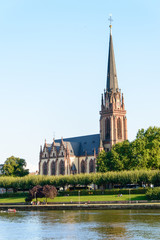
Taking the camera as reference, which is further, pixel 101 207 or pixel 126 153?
pixel 126 153

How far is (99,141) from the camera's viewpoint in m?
170

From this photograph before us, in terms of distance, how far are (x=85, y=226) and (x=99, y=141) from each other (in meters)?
95.9

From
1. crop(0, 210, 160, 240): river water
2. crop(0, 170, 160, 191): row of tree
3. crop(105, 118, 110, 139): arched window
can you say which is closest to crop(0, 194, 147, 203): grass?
crop(0, 170, 160, 191): row of tree

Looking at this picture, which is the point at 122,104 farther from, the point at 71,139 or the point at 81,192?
the point at 81,192

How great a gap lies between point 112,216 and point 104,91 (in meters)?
89.7

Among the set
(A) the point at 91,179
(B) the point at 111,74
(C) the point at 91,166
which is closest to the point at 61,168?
(C) the point at 91,166

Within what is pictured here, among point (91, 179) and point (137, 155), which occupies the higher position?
point (137, 155)

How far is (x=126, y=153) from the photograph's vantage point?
13950 cm

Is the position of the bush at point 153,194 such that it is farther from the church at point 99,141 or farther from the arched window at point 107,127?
the arched window at point 107,127

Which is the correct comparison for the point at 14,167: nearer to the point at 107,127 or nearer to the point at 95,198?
the point at 107,127

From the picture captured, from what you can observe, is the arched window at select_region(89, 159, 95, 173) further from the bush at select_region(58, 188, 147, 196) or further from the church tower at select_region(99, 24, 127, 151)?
the bush at select_region(58, 188, 147, 196)

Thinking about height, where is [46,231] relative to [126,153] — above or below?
below

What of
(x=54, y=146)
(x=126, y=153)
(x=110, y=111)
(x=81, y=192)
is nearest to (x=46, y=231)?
(x=81, y=192)

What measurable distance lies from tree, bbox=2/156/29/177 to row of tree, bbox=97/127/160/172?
127ft
